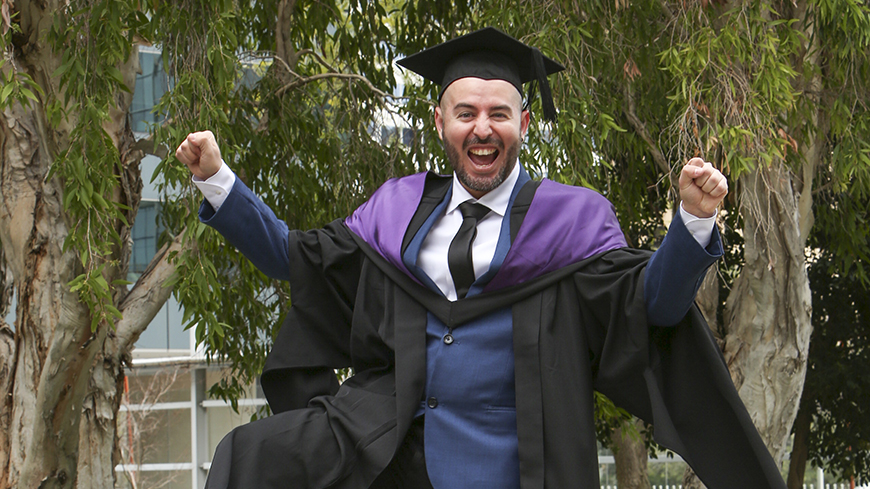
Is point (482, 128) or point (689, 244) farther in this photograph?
point (482, 128)

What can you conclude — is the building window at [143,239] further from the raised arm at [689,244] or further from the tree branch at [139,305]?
the raised arm at [689,244]

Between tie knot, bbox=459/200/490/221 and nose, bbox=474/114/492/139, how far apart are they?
0.20m

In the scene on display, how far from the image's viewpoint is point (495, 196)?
2.49 meters

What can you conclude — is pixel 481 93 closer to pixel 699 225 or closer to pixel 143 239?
pixel 699 225

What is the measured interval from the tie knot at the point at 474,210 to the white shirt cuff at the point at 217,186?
0.63 m

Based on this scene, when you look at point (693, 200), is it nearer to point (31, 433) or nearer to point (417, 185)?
point (417, 185)

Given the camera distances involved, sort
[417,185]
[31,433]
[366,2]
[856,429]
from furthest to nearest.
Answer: [856,429] < [366,2] < [31,433] < [417,185]

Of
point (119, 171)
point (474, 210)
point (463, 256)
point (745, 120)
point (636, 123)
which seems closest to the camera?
point (463, 256)

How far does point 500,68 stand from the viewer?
8.31ft

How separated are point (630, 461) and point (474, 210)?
25.4 ft

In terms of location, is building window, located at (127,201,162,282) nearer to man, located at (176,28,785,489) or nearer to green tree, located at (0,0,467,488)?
green tree, located at (0,0,467,488)

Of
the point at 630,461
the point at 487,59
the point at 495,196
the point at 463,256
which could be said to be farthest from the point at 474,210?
the point at 630,461

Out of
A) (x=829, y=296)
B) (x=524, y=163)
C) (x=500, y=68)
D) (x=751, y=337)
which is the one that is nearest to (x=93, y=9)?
(x=524, y=163)

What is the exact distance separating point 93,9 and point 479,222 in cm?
258
